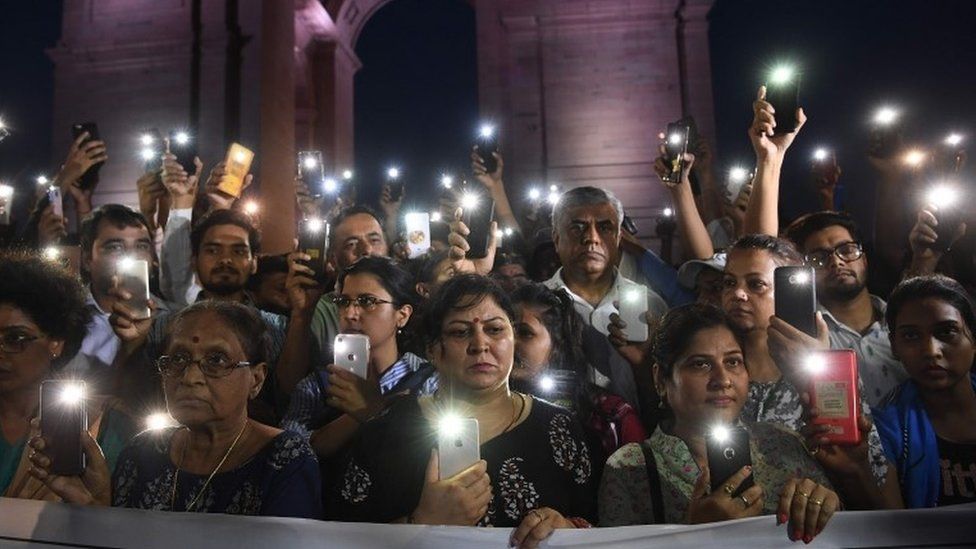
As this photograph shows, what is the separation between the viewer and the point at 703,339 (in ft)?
9.89

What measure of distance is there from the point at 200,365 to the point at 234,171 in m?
4.17

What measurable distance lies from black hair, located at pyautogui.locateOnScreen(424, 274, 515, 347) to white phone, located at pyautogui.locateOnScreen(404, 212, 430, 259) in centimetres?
299

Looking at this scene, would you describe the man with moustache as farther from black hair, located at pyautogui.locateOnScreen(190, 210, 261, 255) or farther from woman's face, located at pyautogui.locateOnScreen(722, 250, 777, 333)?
black hair, located at pyautogui.locateOnScreen(190, 210, 261, 255)

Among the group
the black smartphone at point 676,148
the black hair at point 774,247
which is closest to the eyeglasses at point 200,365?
the black hair at point 774,247

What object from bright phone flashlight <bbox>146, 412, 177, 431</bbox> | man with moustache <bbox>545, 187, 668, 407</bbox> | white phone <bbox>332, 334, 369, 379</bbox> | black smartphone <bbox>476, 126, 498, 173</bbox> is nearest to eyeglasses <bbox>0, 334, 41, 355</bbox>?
bright phone flashlight <bbox>146, 412, 177, 431</bbox>

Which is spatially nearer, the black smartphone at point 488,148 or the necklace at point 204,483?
the necklace at point 204,483

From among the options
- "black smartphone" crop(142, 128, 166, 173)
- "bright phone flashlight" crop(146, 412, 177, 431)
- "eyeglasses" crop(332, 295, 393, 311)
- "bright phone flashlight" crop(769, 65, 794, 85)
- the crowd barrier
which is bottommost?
→ the crowd barrier

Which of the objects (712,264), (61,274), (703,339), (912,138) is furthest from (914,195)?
(61,274)

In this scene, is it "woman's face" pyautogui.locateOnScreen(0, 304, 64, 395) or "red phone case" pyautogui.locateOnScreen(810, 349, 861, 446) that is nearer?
"red phone case" pyautogui.locateOnScreen(810, 349, 861, 446)

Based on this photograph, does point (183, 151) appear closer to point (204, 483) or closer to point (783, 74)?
point (204, 483)

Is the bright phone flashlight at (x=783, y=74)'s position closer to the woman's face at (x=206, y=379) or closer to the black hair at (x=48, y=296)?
the woman's face at (x=206, y=379)

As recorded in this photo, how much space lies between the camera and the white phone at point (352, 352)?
333 centimetres

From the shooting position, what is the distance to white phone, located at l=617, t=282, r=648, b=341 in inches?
153

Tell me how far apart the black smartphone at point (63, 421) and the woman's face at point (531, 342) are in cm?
179
